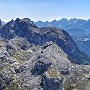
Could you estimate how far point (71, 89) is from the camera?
302 feet

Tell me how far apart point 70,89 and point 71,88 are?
0.48m

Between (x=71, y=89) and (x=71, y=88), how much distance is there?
0.61 m

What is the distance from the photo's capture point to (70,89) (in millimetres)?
92438

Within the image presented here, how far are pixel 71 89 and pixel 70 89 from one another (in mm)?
472

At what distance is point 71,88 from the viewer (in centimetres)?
9262
